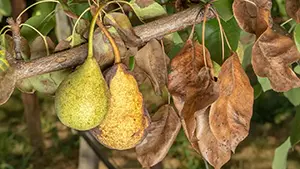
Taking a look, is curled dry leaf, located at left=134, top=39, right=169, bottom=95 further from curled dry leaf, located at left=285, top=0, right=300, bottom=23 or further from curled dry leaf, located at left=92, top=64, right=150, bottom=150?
curled dry leaf, located at left=285, top=0, right=300, bottom=23

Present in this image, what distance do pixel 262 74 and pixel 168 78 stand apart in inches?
4.1

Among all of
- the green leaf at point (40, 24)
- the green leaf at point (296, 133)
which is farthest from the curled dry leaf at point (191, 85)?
the green leaf at point (296, 133)

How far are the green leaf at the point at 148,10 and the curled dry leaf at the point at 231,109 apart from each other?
13 centimetres

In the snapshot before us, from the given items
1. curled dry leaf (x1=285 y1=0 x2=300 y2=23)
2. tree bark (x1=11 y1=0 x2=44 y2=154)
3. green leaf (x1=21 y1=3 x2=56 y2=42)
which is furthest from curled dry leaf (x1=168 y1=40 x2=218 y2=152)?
tree bark (x1=11 y1=0 x2=44 y2=154)

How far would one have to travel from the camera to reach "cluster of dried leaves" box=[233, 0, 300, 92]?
67 cm

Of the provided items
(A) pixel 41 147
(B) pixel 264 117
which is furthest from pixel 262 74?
(B) pixel 264 117

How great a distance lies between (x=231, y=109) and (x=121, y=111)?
0.12 m

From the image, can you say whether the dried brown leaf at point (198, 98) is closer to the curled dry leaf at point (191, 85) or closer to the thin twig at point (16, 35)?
the curled dry leaf at point (191, 85)

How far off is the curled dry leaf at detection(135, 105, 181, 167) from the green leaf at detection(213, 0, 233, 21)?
13 cm

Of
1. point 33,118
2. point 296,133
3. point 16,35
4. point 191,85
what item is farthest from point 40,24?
point 33,118

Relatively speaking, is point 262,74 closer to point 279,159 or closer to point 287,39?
point 287,39

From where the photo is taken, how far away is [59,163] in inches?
114

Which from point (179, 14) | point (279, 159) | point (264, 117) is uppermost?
point (179, 14)

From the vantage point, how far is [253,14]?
2.22 ft
